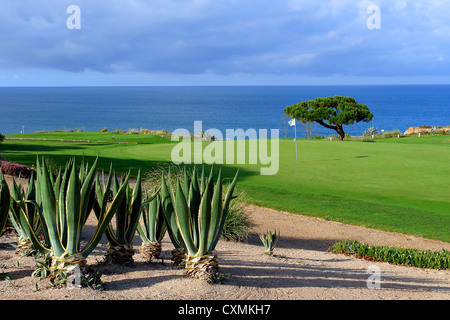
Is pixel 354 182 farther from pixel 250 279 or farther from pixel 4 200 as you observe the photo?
pixel 4 200

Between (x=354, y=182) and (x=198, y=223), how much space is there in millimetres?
12207

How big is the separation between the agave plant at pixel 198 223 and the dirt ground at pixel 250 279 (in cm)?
19

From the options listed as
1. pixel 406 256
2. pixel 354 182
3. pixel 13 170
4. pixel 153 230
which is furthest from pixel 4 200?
pixel 354 182

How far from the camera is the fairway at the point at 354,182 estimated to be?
38.4 feet

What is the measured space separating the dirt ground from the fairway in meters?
3.02

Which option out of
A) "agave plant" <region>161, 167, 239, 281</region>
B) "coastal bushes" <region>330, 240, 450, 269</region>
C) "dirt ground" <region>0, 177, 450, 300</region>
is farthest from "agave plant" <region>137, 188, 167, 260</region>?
"coastal bushes" <region>330, 240, 450, 269</region>

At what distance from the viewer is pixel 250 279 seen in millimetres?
5691

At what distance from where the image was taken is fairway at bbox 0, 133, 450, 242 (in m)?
11.7

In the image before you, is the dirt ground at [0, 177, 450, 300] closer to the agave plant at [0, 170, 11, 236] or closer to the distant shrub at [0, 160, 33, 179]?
the agave plant at [0, 170, 11, 236]

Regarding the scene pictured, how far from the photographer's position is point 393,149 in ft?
81.6

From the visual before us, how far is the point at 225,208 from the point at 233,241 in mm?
4165

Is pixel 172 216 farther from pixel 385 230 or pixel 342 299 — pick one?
pixel 385 230

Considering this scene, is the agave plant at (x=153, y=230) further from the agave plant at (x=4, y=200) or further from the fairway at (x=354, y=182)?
the fairway at (x=354, y=182)
